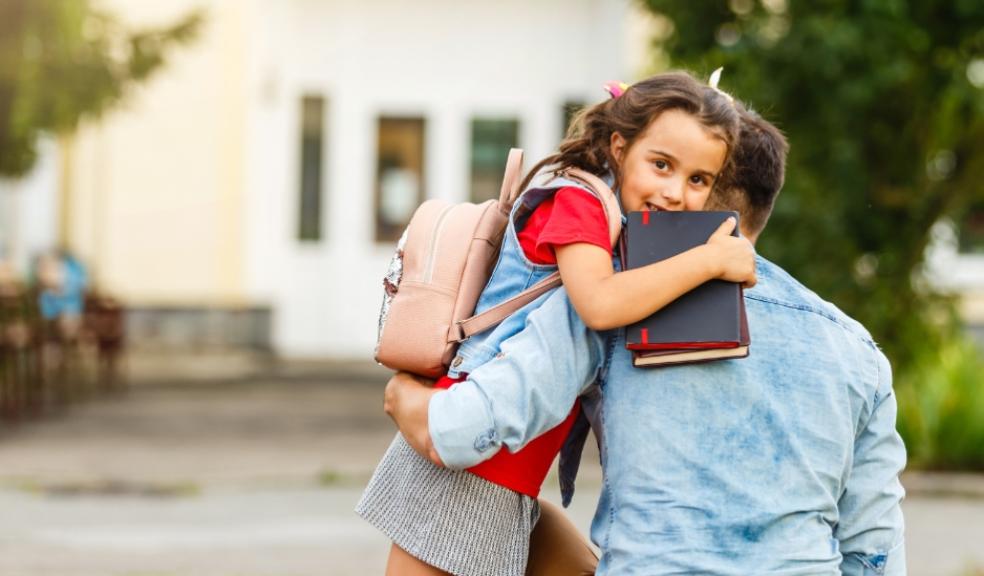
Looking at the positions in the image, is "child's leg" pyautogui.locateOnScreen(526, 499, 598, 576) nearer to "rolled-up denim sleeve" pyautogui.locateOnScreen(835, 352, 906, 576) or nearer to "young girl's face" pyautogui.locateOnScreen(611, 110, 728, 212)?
"rolled-up denim sleeve" pyautogui.locateOnScreen(835, 352, 906, 576)

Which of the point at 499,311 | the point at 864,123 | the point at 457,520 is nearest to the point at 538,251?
the point at 499,311

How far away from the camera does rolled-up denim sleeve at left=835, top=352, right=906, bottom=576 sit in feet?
8.53

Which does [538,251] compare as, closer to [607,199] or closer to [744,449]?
[607,199]

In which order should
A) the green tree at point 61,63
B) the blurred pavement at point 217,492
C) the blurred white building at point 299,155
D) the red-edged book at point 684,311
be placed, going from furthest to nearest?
the blurred white building at point 299,155 < the green tree at point 61,63 < the blurred pavement at point 217,492 < the red-edged book at point 684,311

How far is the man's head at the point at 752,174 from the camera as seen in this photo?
277 cm

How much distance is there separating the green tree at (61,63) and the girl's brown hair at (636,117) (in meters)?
10.7

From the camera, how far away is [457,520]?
8.83ft

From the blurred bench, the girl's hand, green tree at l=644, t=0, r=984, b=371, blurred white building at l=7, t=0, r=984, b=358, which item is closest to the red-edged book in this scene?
the girl's hand

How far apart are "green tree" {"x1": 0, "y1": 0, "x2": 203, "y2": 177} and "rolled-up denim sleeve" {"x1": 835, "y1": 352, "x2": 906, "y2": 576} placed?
1109 centimetres

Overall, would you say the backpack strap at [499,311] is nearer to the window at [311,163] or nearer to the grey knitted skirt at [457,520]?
the grey knitted skirt at [457,520]

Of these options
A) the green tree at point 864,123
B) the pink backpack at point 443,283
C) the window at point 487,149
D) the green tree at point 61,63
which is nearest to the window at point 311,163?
the window at point 487,149

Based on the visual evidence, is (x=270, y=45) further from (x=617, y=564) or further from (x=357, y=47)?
(x=617, y=564)

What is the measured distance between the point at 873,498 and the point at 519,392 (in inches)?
25.2

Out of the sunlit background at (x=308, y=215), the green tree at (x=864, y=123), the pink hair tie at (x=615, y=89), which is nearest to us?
the pink hair tie at (x=615, y=89)
